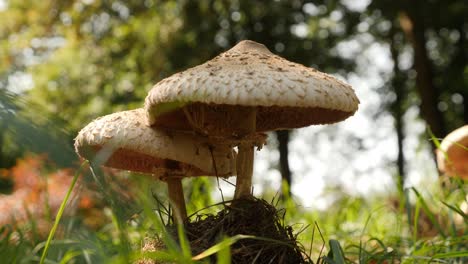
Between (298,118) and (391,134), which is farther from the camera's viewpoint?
(391,134)

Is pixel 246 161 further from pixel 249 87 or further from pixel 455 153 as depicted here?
pixel 455 153

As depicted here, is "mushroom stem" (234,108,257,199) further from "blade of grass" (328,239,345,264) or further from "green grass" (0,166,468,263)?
"blade of grass" (328,239,345,264)

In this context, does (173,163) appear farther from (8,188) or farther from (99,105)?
(99,105)

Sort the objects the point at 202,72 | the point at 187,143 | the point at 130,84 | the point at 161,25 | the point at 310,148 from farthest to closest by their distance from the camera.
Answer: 1. the point at 310,148
2. the point at 130,84
3. the point at 161,25
4. the point at 187,143
5. the point at 202,72

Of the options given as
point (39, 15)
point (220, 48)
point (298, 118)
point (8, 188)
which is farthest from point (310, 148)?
point (8, 188)

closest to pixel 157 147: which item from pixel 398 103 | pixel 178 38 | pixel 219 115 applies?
pixel 219 115

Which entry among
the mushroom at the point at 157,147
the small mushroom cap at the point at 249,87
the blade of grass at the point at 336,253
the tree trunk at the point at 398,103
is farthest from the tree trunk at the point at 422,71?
the blade of grass at the point at 336,253

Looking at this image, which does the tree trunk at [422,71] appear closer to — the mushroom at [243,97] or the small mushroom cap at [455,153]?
the small mushroom cap at [455,153]
